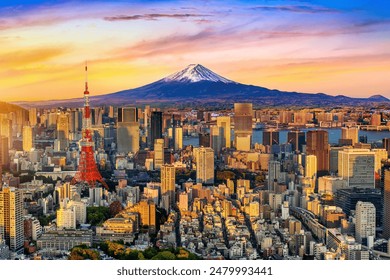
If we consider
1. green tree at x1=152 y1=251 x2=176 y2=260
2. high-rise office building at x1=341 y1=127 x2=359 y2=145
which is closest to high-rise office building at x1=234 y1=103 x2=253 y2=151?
high-rise office building at x1=341 y1=127 x2=359 y2=145

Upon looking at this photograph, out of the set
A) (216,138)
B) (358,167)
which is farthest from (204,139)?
(358,167)

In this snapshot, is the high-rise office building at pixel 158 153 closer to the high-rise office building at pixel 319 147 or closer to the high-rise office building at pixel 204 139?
the high-rise office building at pixel 204 139

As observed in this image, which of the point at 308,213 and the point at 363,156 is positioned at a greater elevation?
the point at 363,156
